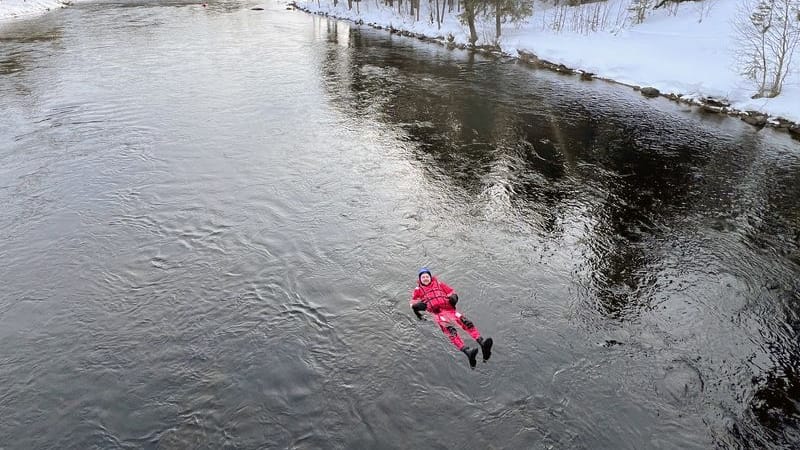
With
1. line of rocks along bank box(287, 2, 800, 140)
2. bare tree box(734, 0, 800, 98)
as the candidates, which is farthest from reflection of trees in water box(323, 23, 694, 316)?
bare tree box(734, 0, 800, 98)

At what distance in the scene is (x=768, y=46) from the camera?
31.6m

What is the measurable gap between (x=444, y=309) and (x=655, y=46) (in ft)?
117

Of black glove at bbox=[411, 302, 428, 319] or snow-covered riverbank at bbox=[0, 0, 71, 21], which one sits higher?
snow-covered riverbank at bbox=[0, 0, 71, 21]

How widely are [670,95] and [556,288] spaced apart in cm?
2377

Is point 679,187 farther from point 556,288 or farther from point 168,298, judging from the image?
point 168,298

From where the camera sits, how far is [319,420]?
10.1 m

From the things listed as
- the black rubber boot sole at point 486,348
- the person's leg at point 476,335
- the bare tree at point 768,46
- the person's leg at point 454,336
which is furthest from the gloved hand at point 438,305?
the bare tree at point 768,46

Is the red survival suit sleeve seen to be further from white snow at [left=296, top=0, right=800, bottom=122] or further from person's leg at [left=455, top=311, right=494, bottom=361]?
white snow at [left=296, top=0, right=800, bottom=122]

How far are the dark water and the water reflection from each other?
108mm

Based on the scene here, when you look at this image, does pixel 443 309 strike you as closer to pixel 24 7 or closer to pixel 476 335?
pixel 476 335

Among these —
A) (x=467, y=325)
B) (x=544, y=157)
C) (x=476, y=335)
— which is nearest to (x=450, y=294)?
(x=467, y=325)

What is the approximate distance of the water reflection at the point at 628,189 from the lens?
1316 cm

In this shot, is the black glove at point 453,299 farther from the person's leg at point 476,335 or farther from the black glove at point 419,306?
the black glove at point 419,306

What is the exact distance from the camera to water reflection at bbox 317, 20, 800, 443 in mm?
13164
